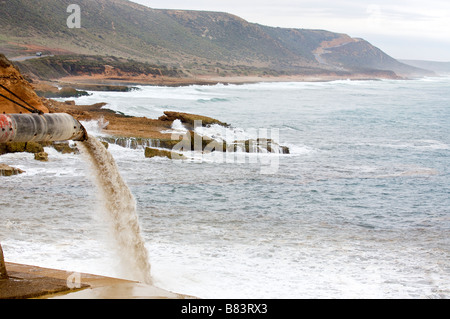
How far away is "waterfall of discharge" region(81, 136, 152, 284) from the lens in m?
6.93

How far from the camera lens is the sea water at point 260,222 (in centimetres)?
725

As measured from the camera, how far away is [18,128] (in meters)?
4.77

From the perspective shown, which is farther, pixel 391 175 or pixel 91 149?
pixel 391 175

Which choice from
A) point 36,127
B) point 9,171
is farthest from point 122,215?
point 9,171

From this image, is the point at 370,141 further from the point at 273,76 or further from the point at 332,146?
the point at 273,76

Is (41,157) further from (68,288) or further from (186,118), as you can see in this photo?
(68,288)

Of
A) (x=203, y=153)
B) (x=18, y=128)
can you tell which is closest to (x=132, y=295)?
(x=18, y=128)

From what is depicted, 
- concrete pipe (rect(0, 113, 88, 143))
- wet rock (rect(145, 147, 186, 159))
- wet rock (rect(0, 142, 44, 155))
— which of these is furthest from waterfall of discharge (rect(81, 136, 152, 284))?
wet rock (rect(145, 147, 186, 159))

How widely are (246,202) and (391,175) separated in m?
5.34

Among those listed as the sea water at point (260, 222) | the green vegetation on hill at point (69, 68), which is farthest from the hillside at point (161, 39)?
the sea water at point (260, 222)

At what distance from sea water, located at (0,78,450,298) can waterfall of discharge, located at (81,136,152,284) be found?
17 centimetres

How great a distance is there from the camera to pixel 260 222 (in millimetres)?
10156

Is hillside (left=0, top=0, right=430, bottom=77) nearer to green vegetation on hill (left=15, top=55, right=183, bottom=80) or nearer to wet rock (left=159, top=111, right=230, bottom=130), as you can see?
green vegetation on hill (left=15, top=55, right=183, bottom=80)

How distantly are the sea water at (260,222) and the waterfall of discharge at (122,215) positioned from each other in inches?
6.6
